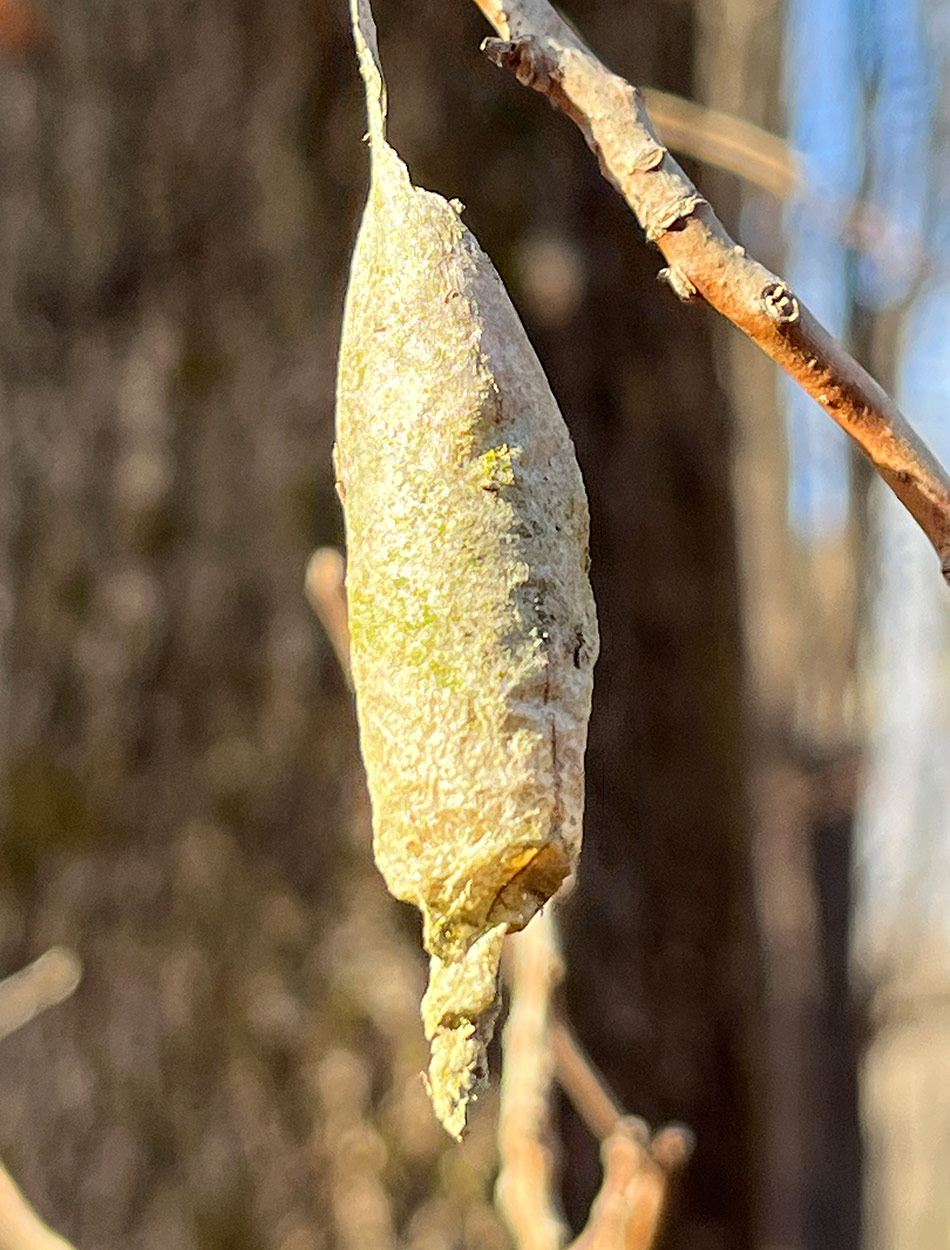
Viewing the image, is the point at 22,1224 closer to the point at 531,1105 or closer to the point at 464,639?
the point at 531,1105

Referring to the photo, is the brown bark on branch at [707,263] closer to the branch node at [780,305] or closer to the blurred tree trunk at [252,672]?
the branch node at [780,305]

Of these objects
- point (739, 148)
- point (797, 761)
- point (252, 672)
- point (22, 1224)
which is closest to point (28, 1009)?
point (252, 672)

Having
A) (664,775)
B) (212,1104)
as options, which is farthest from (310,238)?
(212,1104)

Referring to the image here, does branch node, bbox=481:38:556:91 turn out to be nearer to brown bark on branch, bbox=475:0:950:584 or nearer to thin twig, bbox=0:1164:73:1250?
brown bark on branch, bbox=475:0:950:584

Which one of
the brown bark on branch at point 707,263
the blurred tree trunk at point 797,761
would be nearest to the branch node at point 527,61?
the brown bark on branch at point 707,263

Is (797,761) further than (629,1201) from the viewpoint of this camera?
Yes

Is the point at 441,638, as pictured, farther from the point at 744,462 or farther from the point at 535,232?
the point at 744,462
